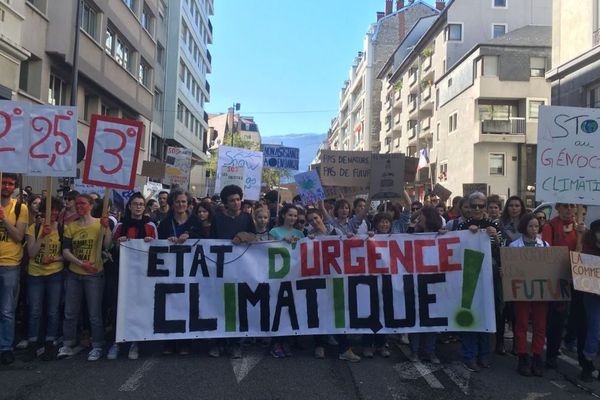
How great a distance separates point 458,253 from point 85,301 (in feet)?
13.9

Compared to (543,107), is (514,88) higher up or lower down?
higher up

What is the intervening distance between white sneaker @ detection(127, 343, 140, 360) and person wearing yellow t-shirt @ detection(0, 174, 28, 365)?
1.13 m

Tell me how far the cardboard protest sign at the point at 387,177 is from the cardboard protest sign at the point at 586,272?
323cm

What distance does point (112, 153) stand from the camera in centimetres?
612

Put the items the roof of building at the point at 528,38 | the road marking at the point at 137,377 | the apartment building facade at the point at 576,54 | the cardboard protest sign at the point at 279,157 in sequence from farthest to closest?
Answer: the roof of building at the point at 528,38 → the apartment building facade at the point at 576,54 → the cardboard protest sign at the point at 279,157 → the road marking at the point at 137,377

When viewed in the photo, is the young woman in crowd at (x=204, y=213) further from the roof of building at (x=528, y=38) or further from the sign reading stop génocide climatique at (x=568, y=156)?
the roof of building at (x=528, y=38)

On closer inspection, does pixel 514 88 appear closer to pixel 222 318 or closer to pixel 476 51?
pixel 476 51

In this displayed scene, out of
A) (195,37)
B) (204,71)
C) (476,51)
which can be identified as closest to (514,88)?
(476,51)

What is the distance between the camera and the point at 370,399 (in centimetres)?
469

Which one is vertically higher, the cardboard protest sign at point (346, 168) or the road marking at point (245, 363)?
the cardboard protest sign at point (346, 168)

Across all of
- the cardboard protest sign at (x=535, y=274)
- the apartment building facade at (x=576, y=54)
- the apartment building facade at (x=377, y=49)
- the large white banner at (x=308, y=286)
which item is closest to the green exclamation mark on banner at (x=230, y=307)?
the large white banner at (x=308, y=286)

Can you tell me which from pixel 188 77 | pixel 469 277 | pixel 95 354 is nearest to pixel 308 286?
pixel 469 277

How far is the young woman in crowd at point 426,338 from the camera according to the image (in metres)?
5.93

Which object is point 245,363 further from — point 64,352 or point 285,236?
point 64,352
